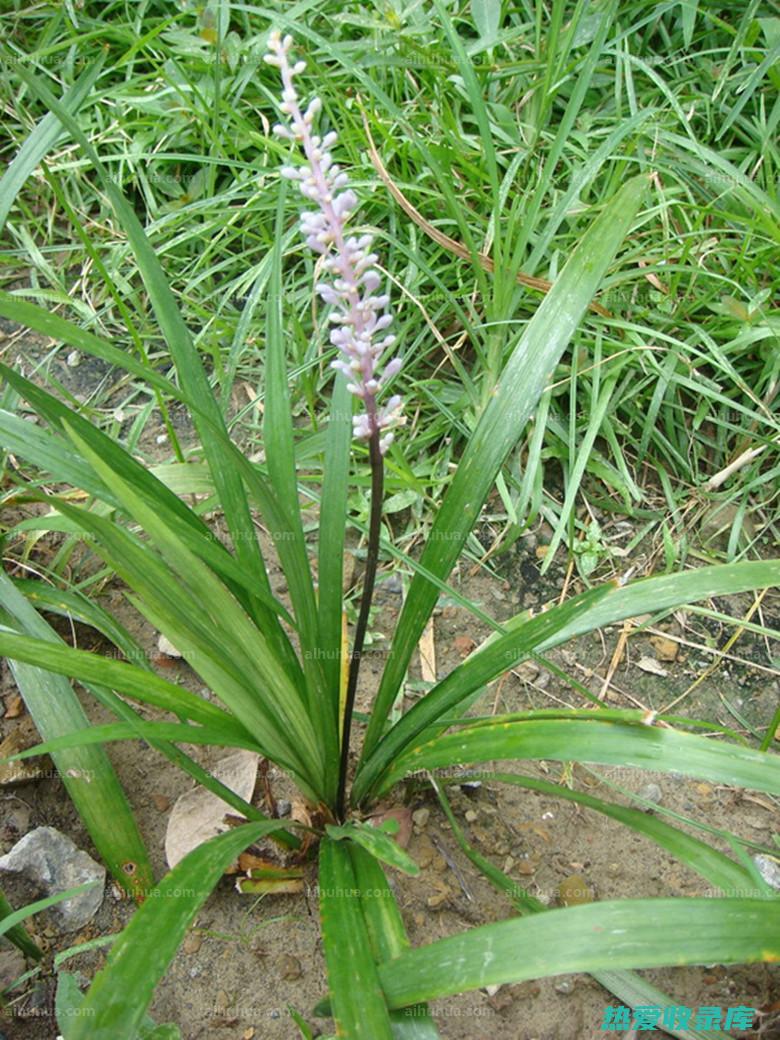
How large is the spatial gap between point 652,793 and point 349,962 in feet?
3.33

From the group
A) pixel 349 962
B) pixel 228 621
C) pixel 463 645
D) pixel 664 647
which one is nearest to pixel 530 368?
pixel 228 621

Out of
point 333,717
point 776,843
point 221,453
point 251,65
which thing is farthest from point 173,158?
point 776,843

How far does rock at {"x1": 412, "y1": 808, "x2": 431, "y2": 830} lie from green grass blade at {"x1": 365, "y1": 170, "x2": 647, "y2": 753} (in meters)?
0.63

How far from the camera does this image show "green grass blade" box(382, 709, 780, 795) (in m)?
1.44

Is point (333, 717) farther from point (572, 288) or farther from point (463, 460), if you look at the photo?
point (572, 288)

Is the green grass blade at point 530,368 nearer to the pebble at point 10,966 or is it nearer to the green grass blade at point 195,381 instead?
the green grass blade at point 195,381

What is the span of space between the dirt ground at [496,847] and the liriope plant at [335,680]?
0.47 feet

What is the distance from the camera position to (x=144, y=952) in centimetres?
133

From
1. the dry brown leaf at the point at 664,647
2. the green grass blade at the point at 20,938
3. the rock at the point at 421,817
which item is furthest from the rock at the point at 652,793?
the green grass blade at the point at 20,938

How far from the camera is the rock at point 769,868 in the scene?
2047 millimetres

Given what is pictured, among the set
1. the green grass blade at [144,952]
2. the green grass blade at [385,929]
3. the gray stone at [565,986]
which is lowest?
the gray stone at [565,986]

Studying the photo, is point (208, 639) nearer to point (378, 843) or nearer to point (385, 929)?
point (378, 843)

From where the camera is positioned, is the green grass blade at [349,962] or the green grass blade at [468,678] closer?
the green grass blade at [349,962]

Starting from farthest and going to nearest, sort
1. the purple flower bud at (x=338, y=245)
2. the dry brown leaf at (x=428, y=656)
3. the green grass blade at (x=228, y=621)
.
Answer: the dry brown leaf at (x=428, y=656)
the green grass blade at (x=228, y=621)
the purple flower bud at (x=338, y=245)
